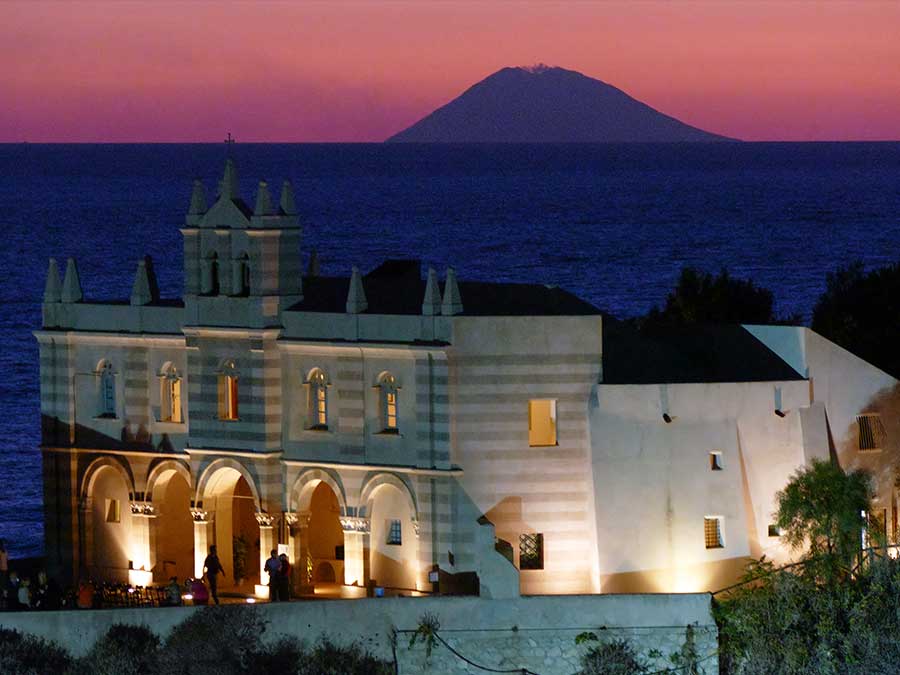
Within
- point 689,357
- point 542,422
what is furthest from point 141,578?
point 689,357

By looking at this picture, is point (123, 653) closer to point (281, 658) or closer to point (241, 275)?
point (281, 658)

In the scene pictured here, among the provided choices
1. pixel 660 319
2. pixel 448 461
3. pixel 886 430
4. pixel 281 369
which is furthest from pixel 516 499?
pixel 660 319

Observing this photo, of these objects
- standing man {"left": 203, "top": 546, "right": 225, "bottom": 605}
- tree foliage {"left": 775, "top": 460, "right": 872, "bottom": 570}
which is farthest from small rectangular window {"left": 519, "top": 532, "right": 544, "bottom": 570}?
standing man {"left": 203, "top": 546, "right": 225, "bottom": 605}

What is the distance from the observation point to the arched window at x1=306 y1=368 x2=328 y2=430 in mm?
65062

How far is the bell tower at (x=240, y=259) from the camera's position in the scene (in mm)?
65562

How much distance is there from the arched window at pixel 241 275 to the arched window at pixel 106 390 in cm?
445

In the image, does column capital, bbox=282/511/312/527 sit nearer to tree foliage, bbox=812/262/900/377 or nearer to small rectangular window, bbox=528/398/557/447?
small rectangular window, bbox=528/398/557/447

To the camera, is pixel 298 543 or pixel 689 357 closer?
pixel 298 543

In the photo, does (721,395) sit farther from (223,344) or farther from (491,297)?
(223,344)

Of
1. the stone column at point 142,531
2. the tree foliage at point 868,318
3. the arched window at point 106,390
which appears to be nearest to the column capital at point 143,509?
the stone column at point 142,531

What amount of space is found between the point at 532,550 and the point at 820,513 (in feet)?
21.8

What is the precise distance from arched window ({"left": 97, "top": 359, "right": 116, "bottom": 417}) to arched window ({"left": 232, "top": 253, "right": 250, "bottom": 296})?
4.45m

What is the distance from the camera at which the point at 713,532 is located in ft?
212

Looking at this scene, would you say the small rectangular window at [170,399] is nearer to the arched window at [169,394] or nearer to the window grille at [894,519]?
the arched window at [169,394]
